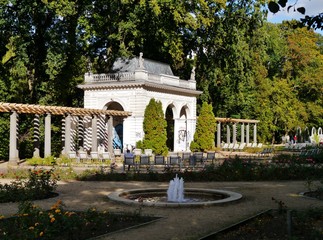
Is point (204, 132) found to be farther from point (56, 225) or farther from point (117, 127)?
point (56, 225)

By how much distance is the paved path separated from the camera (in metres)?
9.56

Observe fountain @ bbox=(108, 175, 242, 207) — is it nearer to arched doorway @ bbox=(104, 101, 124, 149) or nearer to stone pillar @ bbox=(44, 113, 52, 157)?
stone pillar @ bbox=(44, 113, 52, 157)

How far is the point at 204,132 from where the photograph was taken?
146 ft

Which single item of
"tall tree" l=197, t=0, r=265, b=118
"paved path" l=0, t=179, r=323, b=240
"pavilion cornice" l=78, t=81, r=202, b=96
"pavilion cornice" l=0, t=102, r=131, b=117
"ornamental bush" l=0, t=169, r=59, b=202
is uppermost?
"tall tree" l=197, t=0, r=265, b=118

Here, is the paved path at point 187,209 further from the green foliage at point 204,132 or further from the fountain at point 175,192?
the green foliage at point 204,132

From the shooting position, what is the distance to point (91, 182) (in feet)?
62.1

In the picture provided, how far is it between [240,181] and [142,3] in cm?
2015

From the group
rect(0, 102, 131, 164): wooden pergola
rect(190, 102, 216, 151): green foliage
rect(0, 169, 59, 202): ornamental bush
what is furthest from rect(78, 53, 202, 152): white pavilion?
rect(0, 169, 59, 202): ornamental bush

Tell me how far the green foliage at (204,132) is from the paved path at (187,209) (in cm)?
2525

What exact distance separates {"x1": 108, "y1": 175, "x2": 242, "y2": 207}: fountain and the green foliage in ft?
92.5

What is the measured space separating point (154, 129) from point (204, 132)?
7960 millimetres

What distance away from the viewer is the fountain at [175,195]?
1399cm

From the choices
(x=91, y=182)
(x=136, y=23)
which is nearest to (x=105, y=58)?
(x=136, y=23)

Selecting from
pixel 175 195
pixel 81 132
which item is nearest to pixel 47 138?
pixel 81 132
